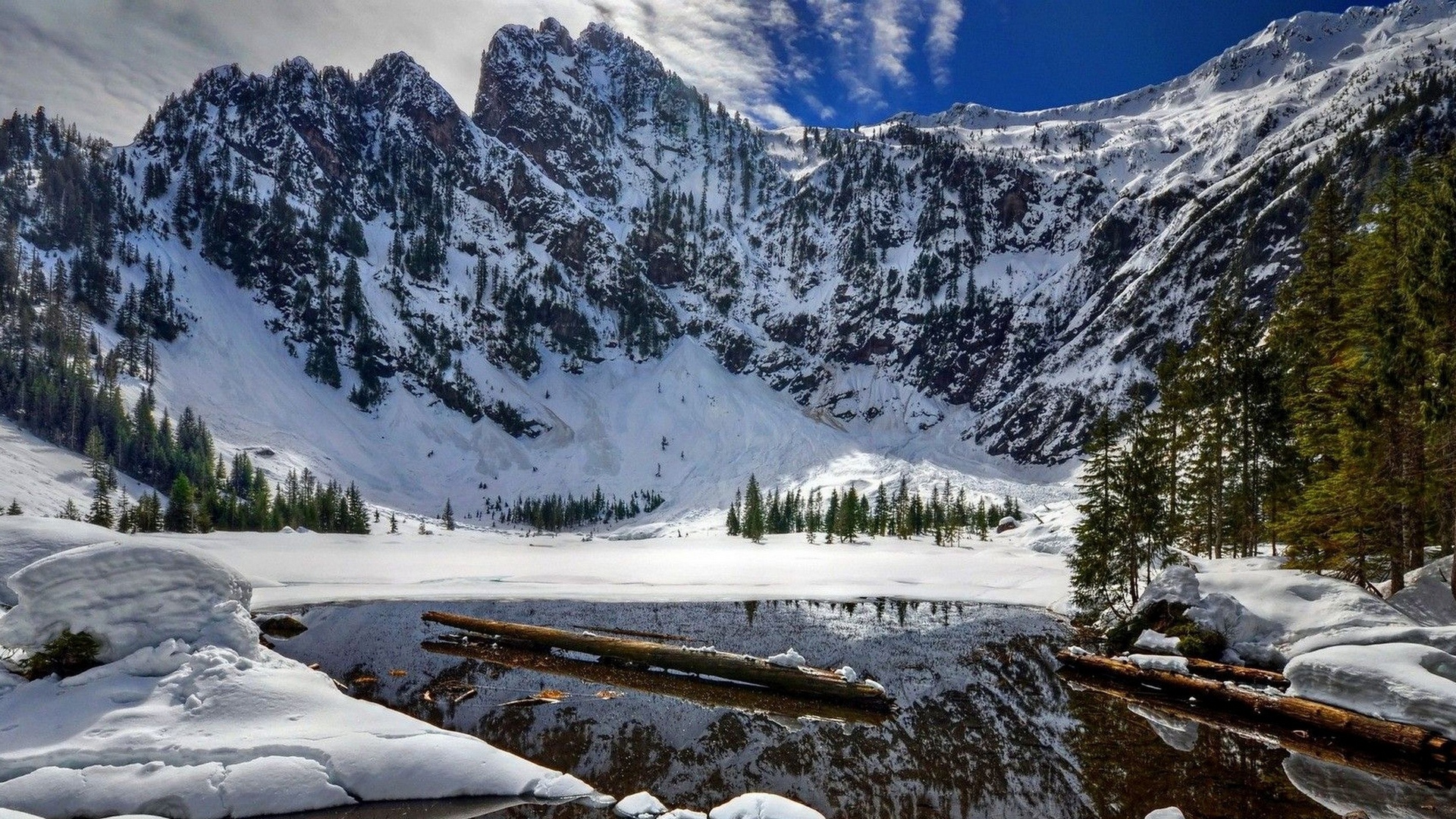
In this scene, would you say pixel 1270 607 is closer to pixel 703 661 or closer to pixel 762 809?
pixel 703 661

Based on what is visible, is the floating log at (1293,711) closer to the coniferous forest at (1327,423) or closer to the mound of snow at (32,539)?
the coniferous forest at (1327,423)

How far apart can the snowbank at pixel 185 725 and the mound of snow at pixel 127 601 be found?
2 centimetres

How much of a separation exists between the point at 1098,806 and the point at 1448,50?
25081 cm

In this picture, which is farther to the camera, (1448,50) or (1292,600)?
(1448,50)

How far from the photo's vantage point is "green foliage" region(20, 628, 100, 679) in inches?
453

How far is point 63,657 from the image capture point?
11641mm

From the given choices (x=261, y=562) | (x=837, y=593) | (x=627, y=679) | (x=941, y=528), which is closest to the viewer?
(x=627, y=679)

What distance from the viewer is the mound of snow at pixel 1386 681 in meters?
12.7

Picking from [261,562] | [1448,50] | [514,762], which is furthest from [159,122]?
[1448,50]

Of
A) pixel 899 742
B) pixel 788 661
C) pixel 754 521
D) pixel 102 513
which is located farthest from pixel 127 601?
pixel 754 521

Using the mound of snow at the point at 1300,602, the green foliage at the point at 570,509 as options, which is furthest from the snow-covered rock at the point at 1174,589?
the green foliage at the point at 570,509

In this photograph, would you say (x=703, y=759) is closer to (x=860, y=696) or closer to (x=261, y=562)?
(x=860, y=696)

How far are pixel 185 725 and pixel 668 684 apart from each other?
33.9 ft

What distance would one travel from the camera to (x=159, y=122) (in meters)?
195
